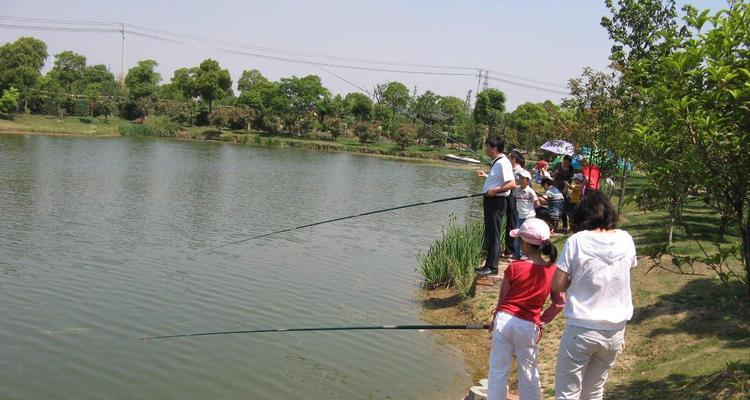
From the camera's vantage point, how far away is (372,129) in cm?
6562

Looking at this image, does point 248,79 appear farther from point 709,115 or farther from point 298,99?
point 709,115

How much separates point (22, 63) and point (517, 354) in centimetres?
6425

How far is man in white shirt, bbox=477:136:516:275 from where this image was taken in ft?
25.8

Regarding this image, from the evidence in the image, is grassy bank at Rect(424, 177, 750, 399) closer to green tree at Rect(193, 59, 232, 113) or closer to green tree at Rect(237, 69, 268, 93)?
green tree at Rect(193, 59, 232, 113)

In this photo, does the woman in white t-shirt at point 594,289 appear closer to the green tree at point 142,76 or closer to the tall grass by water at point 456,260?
the tall grass by water at point 456,260

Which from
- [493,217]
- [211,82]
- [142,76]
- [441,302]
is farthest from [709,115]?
[142,76]

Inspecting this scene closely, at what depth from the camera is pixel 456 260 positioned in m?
10.7

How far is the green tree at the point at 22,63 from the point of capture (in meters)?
55.9

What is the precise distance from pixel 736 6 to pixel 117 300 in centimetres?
818

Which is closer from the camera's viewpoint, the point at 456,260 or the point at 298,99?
the point at 456,260

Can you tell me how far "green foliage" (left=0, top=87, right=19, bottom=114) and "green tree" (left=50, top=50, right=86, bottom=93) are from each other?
3228cm

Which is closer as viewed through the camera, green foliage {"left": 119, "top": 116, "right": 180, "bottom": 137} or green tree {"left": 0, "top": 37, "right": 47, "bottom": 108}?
green tree {"left": 0, "top": 37, "right": 47, "bottom": 108}

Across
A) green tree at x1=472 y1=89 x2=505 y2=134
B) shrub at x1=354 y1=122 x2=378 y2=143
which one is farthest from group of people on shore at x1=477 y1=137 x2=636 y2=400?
green tree at x1=472 y1=89 x2=505 y2=134

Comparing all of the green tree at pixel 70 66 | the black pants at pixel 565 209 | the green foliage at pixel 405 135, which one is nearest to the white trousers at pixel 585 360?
the black pants at pixel 565 209
